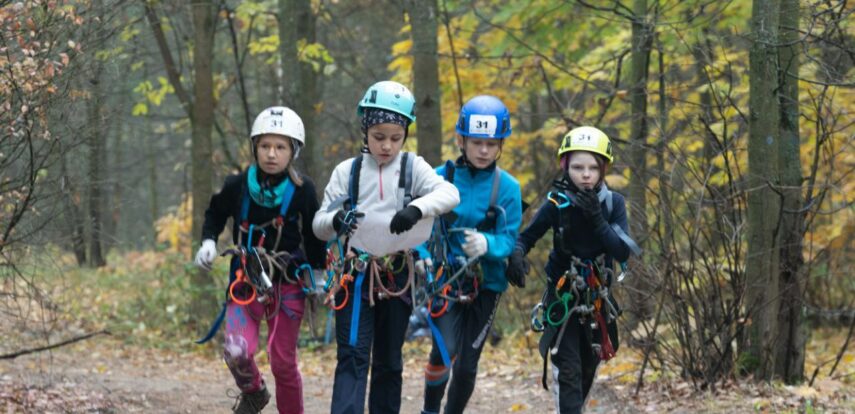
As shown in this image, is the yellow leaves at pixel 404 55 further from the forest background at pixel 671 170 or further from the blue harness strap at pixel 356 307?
the blue harness strap at pixel 356 307

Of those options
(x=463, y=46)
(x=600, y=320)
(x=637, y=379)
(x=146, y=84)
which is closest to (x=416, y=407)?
(x=637, y=379)

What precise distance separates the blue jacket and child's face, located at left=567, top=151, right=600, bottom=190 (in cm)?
38

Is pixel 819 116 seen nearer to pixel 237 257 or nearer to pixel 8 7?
pixel 237 257

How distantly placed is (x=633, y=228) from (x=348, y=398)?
4.28 m

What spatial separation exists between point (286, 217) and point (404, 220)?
995mm

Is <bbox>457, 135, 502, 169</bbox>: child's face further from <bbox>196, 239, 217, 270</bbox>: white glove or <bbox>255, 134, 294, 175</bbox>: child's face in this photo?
<bbox>196, 239, 217, 270</bbox>: white glove

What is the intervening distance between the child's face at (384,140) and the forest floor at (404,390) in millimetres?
2288

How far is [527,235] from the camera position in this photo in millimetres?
6082

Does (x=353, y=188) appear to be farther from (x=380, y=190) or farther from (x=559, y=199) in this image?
(x=559, y=199)

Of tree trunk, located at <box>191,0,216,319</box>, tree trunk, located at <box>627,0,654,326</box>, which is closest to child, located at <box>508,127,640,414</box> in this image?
tree trunk, located at <box>627,0,654,326</box>

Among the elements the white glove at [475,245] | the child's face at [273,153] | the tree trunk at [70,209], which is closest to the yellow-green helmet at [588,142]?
the white glove at [475,245]

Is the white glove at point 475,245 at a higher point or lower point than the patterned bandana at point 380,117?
lower

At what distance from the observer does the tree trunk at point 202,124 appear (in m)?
13.5

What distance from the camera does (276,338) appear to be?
5969mm
